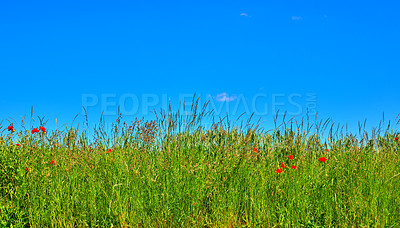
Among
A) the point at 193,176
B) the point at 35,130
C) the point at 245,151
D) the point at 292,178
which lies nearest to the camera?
the point at 193,176

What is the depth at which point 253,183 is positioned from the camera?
10.1 ft

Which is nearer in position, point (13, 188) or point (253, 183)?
point (253, 183)

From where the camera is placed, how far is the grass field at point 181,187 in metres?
2.78

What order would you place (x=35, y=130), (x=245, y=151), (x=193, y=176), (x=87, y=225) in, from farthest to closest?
1. (x=35, y=130)
2. (x=245, y=151)
3. (x=193, y=176)
4. (x=87, y=225)

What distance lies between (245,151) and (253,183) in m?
0.54

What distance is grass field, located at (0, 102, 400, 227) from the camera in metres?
2.78

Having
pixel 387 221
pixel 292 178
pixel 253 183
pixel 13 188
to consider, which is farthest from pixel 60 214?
pixel 387 221

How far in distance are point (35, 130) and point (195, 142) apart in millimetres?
2283

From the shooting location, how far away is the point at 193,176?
9.64ft

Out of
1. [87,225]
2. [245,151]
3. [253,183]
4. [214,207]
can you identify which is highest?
[245,151]

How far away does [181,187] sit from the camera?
285 centimetres

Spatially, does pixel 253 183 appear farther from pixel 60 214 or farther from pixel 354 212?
pixel 60 214

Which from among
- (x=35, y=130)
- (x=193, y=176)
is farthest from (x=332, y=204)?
(x=35, y=130)

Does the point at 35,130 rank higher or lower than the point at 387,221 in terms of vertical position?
higher
